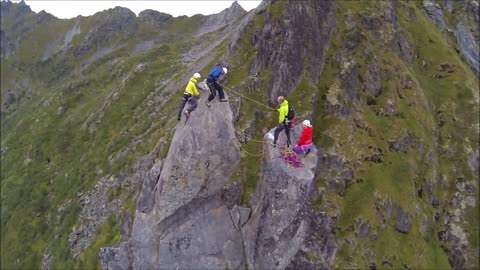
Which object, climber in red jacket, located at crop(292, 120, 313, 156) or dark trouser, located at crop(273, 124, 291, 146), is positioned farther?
dark trouser, located at crop(273, 124, 291, 146)

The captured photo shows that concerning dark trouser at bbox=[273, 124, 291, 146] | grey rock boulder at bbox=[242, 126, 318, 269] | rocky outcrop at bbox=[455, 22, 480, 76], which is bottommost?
rocky outcrop at bbox=[455, 22, 480, 76]

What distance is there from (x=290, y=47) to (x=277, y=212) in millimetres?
59145

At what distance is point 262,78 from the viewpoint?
3755 inches

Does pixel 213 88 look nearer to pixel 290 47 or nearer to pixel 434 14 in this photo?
pixel 290 47

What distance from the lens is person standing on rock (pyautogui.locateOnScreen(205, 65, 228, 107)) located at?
4031 cm

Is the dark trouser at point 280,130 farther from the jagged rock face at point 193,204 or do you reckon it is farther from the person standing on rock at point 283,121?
the jagged rock face at point 193,204

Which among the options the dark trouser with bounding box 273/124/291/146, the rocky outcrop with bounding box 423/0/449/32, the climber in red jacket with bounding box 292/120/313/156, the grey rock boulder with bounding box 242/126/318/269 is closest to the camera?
the climber in red jacket with bounding box 292/120/313/156

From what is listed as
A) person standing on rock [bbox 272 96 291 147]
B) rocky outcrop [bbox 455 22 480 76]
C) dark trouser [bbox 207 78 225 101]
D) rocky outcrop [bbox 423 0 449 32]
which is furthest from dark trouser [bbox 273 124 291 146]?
rocky outcrop [bbox 423 0 449 32]

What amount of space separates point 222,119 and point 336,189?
5499 centimetres

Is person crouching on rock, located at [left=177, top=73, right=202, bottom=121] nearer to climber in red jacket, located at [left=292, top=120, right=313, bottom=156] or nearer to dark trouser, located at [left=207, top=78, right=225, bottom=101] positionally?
dark trouser, located at [left=207, top=78, right=225, bottom=101]

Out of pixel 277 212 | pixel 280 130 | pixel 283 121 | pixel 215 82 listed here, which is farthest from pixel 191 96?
pixel 277 212

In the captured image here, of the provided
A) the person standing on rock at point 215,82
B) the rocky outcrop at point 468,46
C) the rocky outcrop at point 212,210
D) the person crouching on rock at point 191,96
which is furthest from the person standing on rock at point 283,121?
the rocky outcrop at point 468,46

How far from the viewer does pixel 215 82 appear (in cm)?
4134

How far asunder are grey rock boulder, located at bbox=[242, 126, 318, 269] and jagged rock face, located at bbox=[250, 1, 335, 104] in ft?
157
